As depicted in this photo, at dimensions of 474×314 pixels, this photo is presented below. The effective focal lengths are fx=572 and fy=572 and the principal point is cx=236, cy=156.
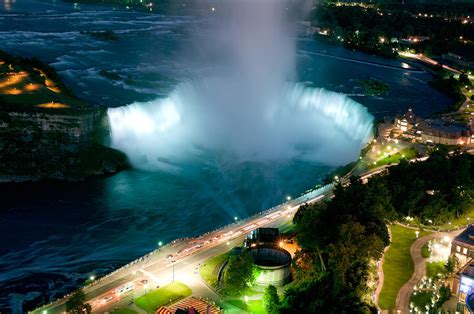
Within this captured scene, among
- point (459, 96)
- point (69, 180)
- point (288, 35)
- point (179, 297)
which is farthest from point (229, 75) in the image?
point (179, 297)

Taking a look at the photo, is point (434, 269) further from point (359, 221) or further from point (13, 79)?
point (13, 79)

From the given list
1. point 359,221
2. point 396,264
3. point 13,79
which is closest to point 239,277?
point 359,221

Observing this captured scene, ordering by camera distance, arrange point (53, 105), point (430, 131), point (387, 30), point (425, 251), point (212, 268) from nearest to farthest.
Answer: point (212, 268)
point (425, 251)
point (53, 105)
point (430, 131)
point (387, 30)

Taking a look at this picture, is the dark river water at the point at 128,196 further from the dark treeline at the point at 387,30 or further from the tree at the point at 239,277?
the dark treeline at the point at 387,30

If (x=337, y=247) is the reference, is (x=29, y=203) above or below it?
below

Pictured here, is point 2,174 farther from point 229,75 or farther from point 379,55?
point 379,55

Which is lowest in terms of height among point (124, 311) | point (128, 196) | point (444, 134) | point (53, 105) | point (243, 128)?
point (128, 196)

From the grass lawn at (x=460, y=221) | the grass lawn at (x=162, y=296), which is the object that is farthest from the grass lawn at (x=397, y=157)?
the grass lawn at (x=162, y=296)
